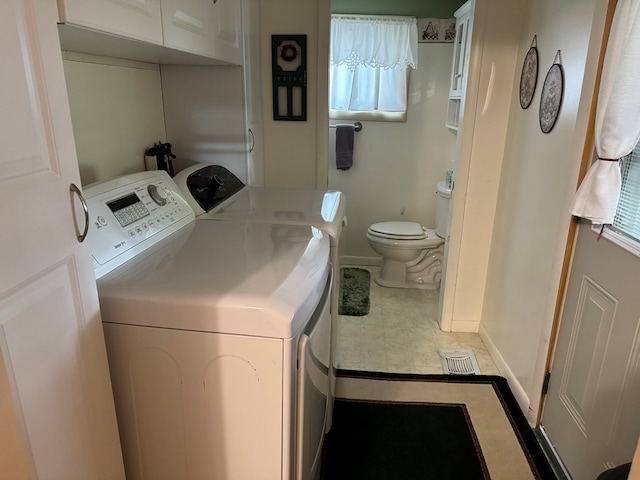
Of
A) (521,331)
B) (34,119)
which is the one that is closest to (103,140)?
(34,119)

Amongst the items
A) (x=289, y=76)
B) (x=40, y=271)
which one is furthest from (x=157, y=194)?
(x=289, y=76)

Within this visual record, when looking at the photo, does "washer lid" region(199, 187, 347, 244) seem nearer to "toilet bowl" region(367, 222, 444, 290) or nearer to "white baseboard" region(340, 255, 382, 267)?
"toilet bowl" region(367, 222, 444, 290)

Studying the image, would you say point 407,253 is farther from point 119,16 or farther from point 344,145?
point 119,16

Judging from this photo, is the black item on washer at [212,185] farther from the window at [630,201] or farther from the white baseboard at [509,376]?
the white baseboard at [509,376]

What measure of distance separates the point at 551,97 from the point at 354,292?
190cm

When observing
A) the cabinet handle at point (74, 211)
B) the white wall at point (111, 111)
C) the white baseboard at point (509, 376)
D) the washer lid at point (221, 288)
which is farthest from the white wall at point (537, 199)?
the white wall at point (111, 111)

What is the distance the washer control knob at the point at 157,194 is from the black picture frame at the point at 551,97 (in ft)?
5.18

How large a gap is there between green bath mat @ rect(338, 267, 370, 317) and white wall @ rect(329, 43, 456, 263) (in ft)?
0.64

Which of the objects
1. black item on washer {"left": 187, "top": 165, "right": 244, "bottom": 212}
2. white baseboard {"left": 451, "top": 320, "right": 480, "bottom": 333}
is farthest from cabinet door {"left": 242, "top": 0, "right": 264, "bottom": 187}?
white baseboard {"left": 451, "top": 320, "right": 480, "bottom": 333}

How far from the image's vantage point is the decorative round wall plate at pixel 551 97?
183 centimetres

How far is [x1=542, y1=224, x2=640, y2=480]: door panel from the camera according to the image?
1.37 metres

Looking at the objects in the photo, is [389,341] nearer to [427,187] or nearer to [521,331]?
[521,331]

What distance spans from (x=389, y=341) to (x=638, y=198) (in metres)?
1.57

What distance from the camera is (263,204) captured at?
1990 millimetres
